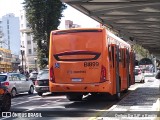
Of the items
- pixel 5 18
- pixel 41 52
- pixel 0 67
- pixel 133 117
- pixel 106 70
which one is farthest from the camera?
pixel 5 18

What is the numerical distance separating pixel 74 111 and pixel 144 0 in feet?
15.9

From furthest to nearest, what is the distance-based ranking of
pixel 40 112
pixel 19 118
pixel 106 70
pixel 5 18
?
1. pixel 5 18
2. pixel 106 70
3. pixel 40 112
4. pixel 19 118

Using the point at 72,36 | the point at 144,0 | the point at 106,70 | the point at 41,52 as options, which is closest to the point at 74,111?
the point at 106,70

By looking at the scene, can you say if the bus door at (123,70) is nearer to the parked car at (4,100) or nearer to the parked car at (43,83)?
the parked car at (43,83)

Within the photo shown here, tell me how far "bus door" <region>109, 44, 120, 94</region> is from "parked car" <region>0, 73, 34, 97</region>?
7.26 m

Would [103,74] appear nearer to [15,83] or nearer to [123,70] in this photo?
[123,70]

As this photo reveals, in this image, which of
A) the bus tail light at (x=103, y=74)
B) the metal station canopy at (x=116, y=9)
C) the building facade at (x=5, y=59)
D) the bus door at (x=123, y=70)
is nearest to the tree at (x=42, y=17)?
the metal station canopy at (x=116, y=9)

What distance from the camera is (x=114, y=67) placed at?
56.0 feet

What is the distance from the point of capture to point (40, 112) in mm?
14148

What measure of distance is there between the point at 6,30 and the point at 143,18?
13239cm

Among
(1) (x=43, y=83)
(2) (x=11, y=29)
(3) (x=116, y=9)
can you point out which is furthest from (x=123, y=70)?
(2) (x=11, y=29)

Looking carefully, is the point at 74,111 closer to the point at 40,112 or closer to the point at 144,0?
the point at 40,112

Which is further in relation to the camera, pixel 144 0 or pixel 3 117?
pixel 144 0

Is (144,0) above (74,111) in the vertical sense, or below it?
above
